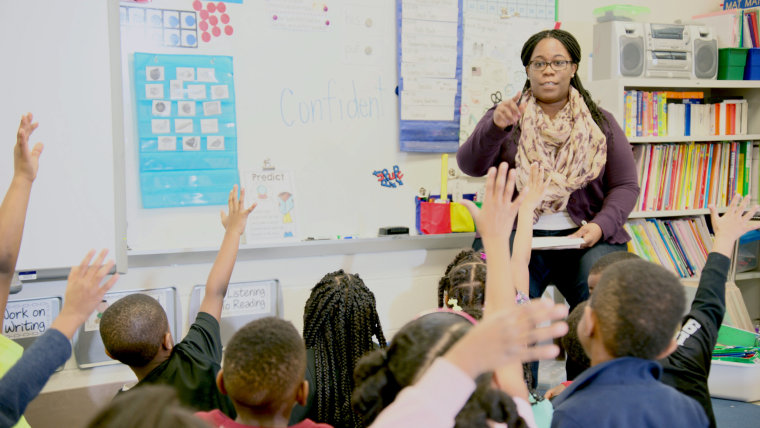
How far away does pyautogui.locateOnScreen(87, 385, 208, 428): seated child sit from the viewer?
81 cm

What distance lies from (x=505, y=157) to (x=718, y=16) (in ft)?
6.08

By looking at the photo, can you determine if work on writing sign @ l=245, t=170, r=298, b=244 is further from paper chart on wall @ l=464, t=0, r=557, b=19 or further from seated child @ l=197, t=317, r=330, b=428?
seated child @ l=197, t=317, r=330, b=428

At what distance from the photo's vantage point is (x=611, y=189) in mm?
2936

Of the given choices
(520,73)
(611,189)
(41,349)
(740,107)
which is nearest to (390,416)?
(41,349)

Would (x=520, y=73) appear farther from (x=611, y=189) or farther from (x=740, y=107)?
(x=740, y=107)

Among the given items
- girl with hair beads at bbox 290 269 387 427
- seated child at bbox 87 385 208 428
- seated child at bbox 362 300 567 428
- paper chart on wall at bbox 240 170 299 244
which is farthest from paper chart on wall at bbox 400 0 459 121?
seated child at bbox 87 385 208 428

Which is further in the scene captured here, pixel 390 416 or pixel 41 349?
pixel 41 349

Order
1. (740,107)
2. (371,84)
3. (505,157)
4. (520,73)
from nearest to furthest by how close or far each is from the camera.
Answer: (505,157) → (371,84) → (520,73) → (740,107)

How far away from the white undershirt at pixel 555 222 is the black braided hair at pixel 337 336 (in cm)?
110

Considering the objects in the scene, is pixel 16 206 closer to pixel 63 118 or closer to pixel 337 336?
pixel 337 336

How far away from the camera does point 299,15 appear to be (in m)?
3.16

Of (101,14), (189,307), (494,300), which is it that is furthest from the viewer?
(189,307)

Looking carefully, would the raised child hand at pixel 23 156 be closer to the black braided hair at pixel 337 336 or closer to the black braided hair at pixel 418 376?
the black braided hair at pixel 337 336

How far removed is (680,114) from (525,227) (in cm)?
232
